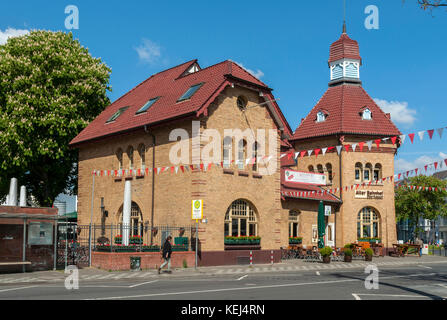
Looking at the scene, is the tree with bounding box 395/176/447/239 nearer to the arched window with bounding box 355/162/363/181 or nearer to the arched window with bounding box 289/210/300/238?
the arched window with bounding box 355/162/363/181

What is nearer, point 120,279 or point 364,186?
point 120,279

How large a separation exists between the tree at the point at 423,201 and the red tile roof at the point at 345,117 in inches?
936

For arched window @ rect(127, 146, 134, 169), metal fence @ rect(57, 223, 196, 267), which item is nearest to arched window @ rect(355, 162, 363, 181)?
arched window @ rect(127, 146, 134, 169)

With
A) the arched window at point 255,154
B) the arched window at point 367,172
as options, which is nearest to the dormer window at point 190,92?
the arched window at point 255,154

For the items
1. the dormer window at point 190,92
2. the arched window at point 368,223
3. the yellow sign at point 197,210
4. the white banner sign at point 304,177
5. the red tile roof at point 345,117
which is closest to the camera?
the yellow sign at point 197,210

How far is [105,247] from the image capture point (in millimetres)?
23141

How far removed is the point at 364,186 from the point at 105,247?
908 inches

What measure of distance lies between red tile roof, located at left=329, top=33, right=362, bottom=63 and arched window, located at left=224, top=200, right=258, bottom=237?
2289cm

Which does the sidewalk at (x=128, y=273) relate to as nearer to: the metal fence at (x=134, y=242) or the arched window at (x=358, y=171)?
the metal fence at (x=134, y=242)

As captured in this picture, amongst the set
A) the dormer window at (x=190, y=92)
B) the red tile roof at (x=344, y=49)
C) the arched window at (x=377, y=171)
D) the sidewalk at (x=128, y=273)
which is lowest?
the sidewalk at (x=128, y=273)

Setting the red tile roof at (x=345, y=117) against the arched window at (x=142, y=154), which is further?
the red tile roof at (x=345, y=117)

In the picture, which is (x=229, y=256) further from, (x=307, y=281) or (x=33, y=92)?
(x=33, y=92)

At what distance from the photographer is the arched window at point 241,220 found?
26.8m
